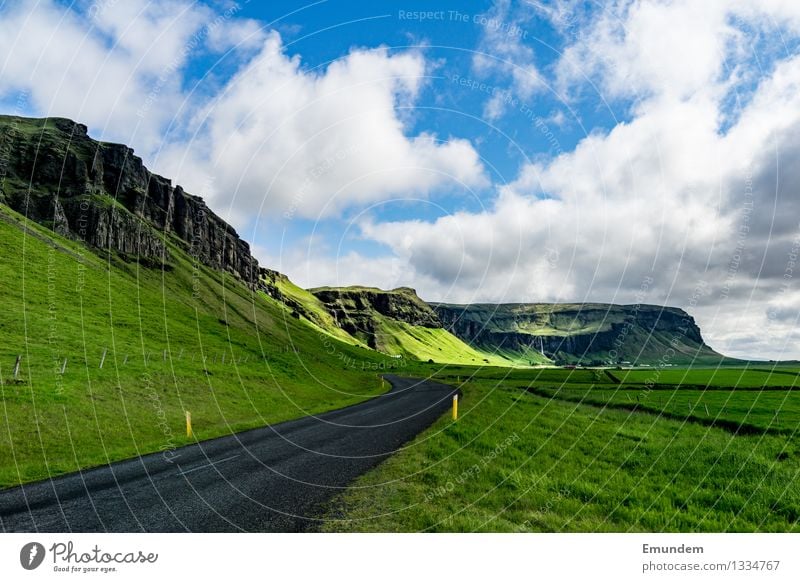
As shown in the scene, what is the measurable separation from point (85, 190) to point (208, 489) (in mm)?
167155

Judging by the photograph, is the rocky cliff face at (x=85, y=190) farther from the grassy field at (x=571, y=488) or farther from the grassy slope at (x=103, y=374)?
the grassy field at (x=571, y=488)

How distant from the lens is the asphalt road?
374 inches

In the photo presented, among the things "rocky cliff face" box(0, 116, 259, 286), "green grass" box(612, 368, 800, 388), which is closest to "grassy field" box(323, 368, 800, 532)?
"green grass" box(612, 368, 800, 388)

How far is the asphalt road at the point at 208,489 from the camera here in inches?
374

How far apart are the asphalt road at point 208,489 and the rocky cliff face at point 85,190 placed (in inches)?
4572

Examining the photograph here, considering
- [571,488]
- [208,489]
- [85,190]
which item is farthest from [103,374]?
[85,190]

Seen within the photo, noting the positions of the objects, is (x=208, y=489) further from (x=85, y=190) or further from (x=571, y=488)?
(x=85, y=190)

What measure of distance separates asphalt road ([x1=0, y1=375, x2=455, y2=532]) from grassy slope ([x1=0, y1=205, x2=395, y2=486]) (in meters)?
3.74

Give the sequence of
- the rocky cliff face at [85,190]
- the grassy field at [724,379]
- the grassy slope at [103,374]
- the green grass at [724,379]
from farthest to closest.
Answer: the rocky cliff face at [85,190], the green grass at [724,379], the grassy field at [724,379], the grassy slope at [103,374]

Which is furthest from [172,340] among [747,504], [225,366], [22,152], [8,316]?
[22,152]

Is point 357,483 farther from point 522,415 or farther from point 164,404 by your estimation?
point 164,404

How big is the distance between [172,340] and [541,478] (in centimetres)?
6417

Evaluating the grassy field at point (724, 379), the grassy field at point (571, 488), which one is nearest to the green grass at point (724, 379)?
the grassy field at point (724, 379)
